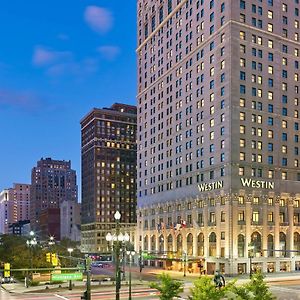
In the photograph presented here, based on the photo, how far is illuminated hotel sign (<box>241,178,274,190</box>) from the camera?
103 meters

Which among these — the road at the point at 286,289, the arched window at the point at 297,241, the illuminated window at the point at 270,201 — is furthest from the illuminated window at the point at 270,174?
the road at the point at 286,289

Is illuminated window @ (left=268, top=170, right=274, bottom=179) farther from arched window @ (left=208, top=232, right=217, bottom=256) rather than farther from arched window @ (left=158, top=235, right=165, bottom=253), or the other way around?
arched window @ (left=158, top=235, right=165, bottom=253)

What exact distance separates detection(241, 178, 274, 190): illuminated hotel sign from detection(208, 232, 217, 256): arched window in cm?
1296

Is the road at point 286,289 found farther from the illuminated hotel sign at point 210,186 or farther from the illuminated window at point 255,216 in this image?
the illuminated hotel sign at point 210,186

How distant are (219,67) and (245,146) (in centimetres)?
1835

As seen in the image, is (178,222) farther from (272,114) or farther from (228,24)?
(228,24)

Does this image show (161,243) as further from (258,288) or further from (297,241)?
(258,288)

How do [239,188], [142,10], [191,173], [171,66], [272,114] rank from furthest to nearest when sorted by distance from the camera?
[142,10] < [171,66] < [191,173] < [272,114] < [239,188]

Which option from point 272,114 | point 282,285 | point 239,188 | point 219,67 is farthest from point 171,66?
point 282,285

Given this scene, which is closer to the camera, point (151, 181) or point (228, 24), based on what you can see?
point (228, 24)

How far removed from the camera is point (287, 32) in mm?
113938

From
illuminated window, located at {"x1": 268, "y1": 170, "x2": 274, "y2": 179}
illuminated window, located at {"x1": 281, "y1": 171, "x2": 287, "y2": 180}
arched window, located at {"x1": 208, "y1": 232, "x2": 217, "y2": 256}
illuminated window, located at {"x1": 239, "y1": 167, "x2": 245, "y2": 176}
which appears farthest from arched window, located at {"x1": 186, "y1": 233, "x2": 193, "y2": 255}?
illuminated window, located at {"x1": 281, "y1": 171, "x2": 287, "y2": 180}

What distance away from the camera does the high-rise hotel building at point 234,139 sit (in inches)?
4045

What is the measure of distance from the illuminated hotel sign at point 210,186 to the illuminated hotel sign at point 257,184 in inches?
194
